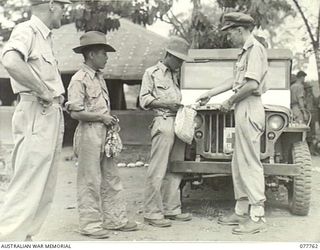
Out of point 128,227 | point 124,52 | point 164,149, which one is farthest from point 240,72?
point 124,52

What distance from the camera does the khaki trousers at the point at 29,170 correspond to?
3408 mm

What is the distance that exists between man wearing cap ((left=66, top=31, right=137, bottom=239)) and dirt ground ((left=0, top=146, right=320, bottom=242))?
202mm

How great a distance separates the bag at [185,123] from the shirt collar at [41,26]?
4.44 feet

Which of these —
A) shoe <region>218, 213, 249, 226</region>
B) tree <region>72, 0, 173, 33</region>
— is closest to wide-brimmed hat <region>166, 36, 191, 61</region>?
shoe <region>218, 213, 249, 226</region>

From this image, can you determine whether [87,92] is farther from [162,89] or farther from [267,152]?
[267,152]

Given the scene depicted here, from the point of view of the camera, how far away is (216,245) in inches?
137

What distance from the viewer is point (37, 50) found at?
3.52 metres

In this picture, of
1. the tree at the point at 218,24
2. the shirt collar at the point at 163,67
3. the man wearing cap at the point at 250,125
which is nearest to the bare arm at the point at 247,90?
the man wearing cap at the point at 250,125

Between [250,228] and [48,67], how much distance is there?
1.98 m

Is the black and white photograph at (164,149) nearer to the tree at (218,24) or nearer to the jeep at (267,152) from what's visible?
the jeep at (267,152)

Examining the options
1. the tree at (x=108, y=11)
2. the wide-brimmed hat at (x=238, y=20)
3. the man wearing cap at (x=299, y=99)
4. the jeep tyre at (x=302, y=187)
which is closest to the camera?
the wide-brimmed hat at (x=238, y=20)

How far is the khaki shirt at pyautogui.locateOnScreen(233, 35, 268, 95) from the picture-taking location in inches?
162

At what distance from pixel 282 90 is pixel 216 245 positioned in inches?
102

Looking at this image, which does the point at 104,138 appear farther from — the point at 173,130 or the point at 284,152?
the point at 284,152
